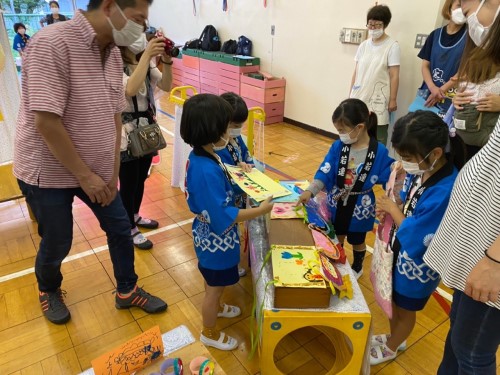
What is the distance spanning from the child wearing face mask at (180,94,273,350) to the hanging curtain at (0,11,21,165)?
1.81 m

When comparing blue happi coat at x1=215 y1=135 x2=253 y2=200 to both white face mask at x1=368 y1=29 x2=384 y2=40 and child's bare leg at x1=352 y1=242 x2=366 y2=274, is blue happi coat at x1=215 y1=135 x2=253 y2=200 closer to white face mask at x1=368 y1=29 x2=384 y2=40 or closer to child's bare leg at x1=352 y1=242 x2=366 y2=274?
child's bare leg at x1=352 y1=242 x2=366 y2=274

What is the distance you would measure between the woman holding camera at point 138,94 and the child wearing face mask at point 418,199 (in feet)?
4.26

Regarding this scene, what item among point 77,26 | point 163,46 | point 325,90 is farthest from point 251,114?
point 325,90

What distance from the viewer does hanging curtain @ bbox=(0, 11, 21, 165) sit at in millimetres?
2520

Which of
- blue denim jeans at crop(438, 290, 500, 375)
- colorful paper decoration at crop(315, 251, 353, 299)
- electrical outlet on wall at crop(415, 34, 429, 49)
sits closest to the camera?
blue denim jeans at crop(438, 290, 500, 375)

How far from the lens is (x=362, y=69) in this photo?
356 cm

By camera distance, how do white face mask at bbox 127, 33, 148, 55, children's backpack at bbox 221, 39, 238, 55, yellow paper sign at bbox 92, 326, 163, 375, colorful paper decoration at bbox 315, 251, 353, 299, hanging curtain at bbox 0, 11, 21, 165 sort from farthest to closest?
1. children's backpack at bbox 221, 39, 238, 55
2. hanging curtain at bbox 0, 11, 21, 165
3. white face mask at bbox 127, 33, 148, 55
4. colorful paper decoration at bbox 315, 251, 353, 299
5. yellow paper sign at bbox 92, 326, 163, 375

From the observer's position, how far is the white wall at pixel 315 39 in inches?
141

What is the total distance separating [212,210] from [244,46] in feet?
15.7

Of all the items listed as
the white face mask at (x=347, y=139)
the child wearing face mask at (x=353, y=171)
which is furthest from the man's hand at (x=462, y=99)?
the white face mask at (x=347, y=139)

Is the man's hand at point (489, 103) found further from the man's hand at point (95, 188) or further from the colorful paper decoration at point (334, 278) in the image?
the man's hand at point (95, 188)

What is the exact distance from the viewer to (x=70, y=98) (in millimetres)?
1310

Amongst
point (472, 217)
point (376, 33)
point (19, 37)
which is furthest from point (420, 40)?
point (19, 37)

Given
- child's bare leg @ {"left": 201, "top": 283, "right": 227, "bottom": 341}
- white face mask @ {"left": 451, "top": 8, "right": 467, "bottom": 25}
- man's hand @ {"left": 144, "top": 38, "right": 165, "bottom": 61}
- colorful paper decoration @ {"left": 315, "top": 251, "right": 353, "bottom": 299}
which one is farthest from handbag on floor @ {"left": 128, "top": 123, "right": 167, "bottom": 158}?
white face mask @ {"left": 451, "top": 8, "right": 467, "bottom": 25}
